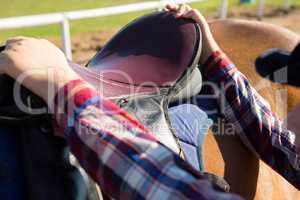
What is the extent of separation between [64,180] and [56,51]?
23 centimetres

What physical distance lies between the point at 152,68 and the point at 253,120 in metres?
0.28

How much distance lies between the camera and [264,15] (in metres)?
5.65

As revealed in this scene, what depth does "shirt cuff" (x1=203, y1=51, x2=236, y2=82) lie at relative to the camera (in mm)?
1176

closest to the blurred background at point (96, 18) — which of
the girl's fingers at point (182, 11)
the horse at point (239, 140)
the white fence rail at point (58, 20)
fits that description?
the white fence rail at point (58, 20)

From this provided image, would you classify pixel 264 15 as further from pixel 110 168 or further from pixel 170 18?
pixel 110 168

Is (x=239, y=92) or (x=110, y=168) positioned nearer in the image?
(x=110, y=168)

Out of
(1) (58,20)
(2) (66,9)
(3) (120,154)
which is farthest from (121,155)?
(2) (66,9)

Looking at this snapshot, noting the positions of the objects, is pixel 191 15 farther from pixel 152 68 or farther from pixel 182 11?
pixel 152 68

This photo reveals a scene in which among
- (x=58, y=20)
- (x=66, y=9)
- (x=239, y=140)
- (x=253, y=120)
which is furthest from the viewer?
(x=66, y=9)

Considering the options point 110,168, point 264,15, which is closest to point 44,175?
point 110,168

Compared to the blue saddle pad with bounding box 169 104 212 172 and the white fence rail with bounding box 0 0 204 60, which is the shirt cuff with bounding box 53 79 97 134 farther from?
the white fence rail with bounding box 0 0 204 60

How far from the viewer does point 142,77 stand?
1.05m

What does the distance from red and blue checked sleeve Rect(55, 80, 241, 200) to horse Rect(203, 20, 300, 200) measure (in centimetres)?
51

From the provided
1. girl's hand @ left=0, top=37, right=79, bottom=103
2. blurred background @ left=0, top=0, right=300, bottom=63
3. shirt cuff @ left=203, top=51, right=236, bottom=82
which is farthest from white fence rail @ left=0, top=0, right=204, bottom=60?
girl's hand @ left=0, top=37, right=79, bottom=103
